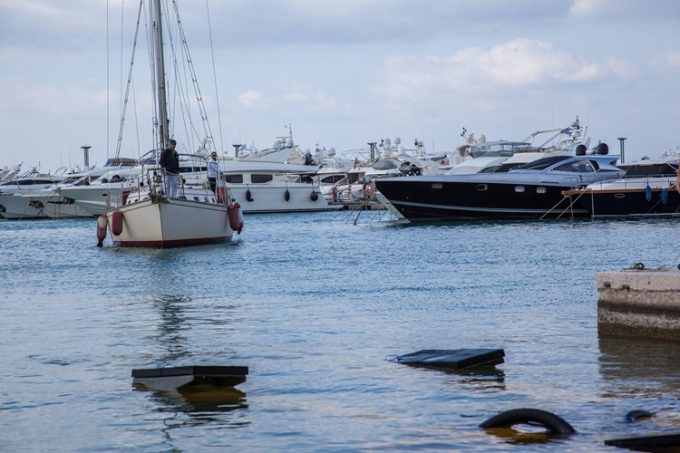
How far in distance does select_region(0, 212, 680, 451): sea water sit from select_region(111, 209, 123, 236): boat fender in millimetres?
6576

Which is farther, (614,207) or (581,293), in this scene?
(614,207)

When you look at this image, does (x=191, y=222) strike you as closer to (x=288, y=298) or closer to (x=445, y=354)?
(x=288, y=298)

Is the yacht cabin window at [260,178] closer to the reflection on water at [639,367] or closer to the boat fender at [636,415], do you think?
the reflection on water at [639,367]

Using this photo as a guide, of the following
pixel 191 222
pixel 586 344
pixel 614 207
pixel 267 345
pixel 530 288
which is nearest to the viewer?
pixel 586 344

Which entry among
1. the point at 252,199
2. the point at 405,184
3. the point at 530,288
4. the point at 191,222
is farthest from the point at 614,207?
the point at 252,199

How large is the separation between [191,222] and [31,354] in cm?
2238

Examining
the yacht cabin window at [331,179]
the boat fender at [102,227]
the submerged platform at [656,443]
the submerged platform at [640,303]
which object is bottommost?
the submerged platform at [656,443]

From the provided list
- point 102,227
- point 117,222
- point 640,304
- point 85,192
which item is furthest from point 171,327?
point 85,192

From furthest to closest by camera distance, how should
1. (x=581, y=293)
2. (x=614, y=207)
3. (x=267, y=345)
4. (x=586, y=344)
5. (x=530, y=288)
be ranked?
(x=614, y=207) < (x=530, y=288) < (x=581, y=293) < (x=267, y=345) < (x=586, y=344)

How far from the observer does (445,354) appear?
42.7 ft

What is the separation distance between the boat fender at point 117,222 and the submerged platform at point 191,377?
26.2 m

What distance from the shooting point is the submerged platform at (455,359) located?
12.5m

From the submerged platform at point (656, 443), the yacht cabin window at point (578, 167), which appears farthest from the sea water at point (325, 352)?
the yacht cabin window at point (578, 167)

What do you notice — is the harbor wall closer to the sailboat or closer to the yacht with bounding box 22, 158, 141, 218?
the sailboat
